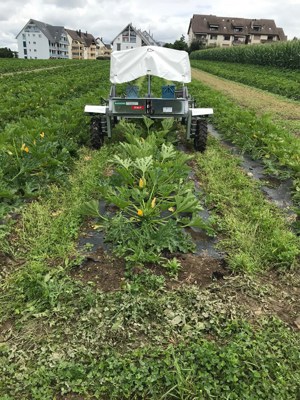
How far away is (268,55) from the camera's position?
32.2 meters

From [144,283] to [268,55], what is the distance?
1362 inches

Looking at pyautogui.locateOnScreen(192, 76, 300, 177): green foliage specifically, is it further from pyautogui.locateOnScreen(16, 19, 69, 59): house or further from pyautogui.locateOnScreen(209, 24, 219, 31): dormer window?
pyautogui.locateOnScreen(16, 19, 69, 59): house

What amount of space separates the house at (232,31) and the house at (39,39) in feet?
126

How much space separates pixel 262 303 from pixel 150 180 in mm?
2071

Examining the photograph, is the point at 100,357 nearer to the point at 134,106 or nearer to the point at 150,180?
the point at 150,180

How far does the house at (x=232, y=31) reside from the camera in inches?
3265

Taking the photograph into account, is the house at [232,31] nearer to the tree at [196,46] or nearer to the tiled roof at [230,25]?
the tiled roof at [230,25]

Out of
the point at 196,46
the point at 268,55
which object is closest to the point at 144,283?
the point at 268,55

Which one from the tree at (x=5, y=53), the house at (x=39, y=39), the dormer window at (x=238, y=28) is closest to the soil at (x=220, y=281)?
the tree at (x=5, y=53)

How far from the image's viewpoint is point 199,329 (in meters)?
2.52

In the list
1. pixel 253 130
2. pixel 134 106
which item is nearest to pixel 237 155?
pixel 253 130

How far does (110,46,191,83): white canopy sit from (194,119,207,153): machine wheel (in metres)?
1.12

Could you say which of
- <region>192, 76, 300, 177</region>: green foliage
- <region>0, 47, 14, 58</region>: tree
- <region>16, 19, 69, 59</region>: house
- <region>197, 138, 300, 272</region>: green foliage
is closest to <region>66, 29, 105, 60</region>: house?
<region>16, 19, 69, 59</region>: house

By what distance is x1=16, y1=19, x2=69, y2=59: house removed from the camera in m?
91.1
